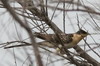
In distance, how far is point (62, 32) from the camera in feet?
8.36

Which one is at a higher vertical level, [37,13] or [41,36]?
[37,13]

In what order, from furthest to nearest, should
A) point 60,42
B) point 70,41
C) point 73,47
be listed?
point 70,41, point 73,47, point 60,42

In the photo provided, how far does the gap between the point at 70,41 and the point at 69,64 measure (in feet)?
2.82

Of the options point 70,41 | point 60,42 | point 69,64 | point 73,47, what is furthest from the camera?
point 70,41

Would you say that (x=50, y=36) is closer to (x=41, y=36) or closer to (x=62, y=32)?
(x=41, y=36)

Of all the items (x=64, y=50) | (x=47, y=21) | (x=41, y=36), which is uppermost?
(x=47, y=21)

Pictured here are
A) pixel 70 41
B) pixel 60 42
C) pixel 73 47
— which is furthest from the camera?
pixel 70 41

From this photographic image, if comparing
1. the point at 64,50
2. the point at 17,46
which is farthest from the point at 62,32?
the point at 17,46

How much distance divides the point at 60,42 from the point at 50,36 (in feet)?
0.36

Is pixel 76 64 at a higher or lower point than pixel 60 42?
lower

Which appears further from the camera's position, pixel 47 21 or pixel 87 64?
pixel 87 64

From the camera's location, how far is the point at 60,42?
221cm

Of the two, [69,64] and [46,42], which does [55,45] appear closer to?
[46,42]

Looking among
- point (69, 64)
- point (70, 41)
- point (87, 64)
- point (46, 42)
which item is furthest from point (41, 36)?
point (70, 41)
